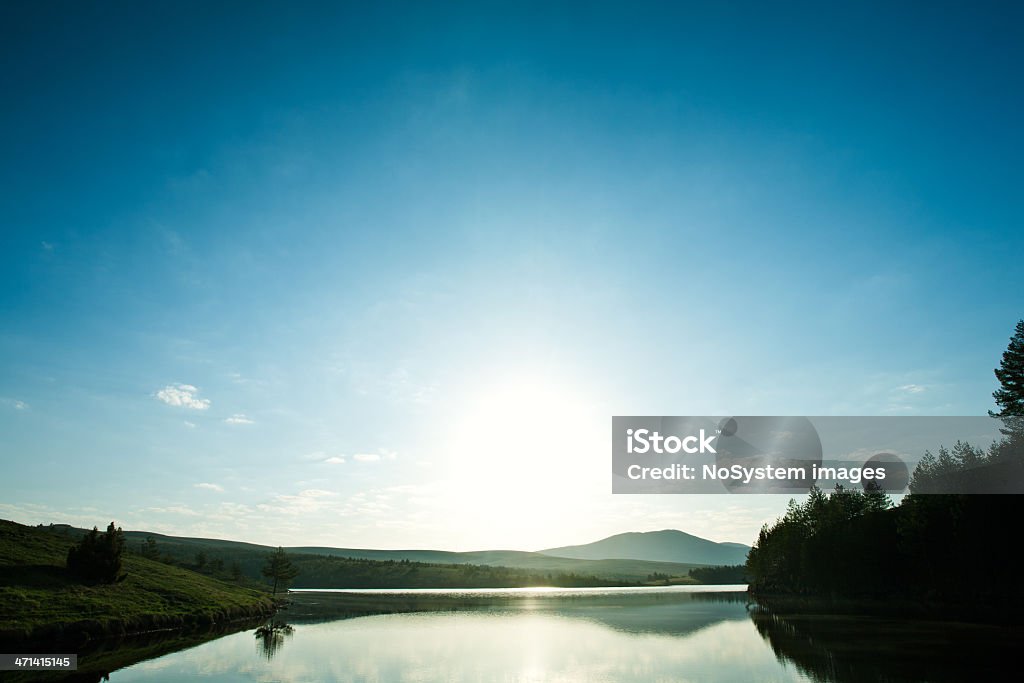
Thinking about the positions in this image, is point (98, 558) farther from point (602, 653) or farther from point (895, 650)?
point (895, 650)

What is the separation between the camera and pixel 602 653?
38406mm

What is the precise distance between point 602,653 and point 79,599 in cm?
4246

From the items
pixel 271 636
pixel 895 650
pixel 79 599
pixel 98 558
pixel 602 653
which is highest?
pixel 98 558

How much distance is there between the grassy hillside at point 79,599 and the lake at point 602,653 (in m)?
8.14

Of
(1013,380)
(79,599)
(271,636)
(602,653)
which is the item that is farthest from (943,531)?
(79,599)

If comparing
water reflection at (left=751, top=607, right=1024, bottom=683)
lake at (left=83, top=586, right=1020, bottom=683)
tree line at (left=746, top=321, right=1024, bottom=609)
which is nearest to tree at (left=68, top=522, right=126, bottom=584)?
lake at (left=83, top=586, right=1020, bottom=683)

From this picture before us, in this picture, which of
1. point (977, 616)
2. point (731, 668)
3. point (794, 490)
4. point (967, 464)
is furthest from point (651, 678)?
point (794, 490)

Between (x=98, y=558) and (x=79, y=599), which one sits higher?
(x=98, y=558)

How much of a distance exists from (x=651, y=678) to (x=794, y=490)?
95.4 metres

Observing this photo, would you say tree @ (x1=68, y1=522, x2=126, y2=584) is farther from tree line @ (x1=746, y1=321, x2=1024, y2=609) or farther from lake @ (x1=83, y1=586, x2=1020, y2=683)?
tree line @ (x1=746, y1=321, x2=1024, y2=609)

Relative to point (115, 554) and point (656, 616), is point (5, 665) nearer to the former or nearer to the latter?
point (115, 554)

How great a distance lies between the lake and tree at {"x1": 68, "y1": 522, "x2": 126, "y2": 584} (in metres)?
14.8

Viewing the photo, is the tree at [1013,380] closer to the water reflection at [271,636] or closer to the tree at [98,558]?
the water reflection at [271,636]

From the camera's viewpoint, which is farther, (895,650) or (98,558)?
(98,558)
